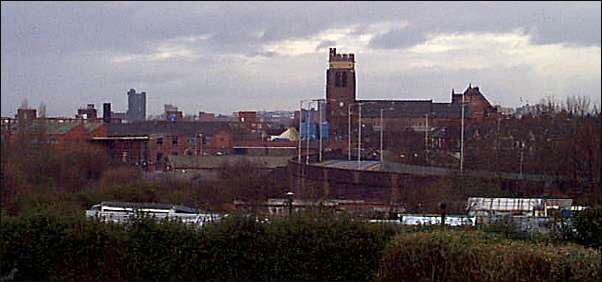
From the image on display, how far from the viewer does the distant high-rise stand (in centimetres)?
1947

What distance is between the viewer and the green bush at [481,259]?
23.6 feet

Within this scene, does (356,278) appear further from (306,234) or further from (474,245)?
(474,245)

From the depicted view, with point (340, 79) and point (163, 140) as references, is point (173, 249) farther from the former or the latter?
point (163, 140)

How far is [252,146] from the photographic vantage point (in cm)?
1822

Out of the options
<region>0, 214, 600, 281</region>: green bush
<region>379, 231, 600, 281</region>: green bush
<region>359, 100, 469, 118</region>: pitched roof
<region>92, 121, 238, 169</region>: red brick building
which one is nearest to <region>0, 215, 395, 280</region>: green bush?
<region>0, 214, 600, 281</region>: green bush

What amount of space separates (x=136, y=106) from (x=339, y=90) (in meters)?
5.68

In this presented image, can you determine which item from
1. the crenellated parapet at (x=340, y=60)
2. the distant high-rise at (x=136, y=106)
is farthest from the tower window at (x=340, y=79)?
the distant high-rise at (x=136, y=106)

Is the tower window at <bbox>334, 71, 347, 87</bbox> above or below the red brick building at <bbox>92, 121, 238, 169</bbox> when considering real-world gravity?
above

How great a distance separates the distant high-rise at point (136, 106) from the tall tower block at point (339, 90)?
469 centimetres

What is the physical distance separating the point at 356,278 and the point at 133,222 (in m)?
2.64

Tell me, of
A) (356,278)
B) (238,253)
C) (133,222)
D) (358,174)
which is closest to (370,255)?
(356,278)

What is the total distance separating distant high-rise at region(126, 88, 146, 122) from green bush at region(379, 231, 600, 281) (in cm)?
1219

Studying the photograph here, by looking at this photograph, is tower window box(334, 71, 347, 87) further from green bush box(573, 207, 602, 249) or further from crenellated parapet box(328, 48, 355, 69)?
green bush box(573, 207, 602, 249)

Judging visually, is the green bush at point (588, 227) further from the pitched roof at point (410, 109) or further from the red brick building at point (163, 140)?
the red brick building at point (163, 140)
